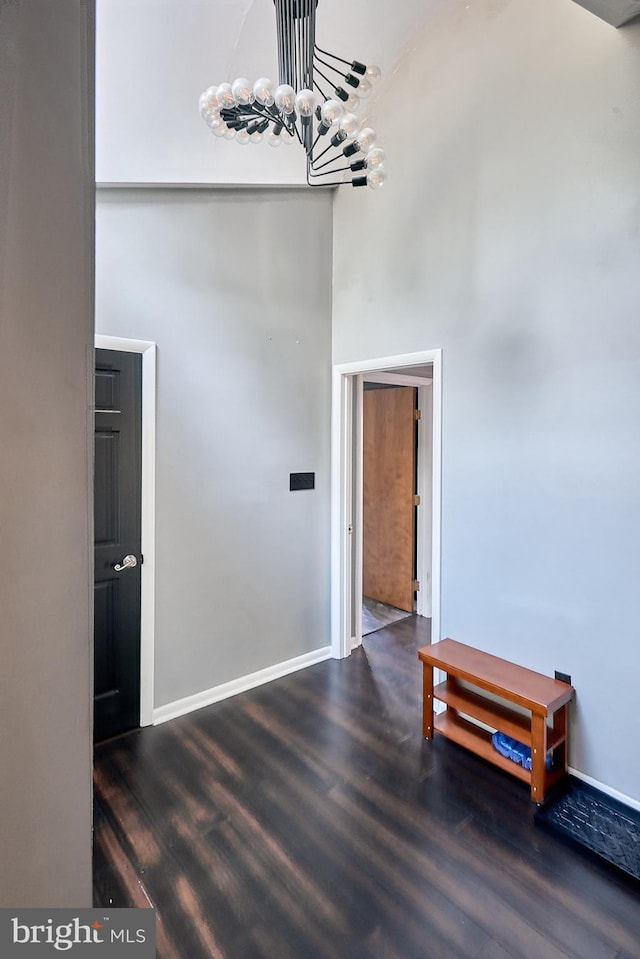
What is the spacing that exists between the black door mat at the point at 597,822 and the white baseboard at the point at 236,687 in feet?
5.71

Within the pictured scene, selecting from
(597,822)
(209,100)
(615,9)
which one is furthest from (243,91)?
(597,822)

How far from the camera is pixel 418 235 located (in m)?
A: 2.87

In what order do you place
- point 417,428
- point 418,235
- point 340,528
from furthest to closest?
point 417,428, point 340,528, point 418,235

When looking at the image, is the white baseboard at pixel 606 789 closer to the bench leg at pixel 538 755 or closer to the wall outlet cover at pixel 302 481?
the bench leg at pixel 538 755

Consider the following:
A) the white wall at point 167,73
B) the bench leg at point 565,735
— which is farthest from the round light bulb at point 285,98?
the bench leg at point 565,735

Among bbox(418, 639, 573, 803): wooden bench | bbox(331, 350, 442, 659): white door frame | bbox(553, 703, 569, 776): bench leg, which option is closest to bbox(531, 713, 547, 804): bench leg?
bbox(418, 639, 573, 803): wooden bench

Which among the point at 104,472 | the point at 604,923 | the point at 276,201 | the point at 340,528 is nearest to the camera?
the point at 604,923

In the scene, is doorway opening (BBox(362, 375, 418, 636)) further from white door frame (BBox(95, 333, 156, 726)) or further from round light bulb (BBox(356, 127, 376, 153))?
round light bulb (BBox(356, 127, 376, 153))

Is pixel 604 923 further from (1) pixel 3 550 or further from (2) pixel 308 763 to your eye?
(1) pixel 3 550

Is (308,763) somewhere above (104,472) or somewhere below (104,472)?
below

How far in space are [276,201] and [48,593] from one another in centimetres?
317

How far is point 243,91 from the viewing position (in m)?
1.72

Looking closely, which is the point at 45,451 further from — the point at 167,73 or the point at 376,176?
the point at 167,73

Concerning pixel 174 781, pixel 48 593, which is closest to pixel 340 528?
pixel 174 781
